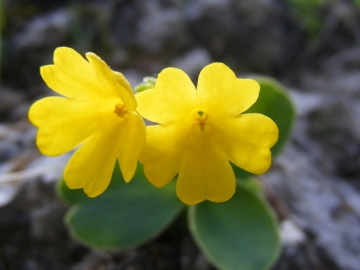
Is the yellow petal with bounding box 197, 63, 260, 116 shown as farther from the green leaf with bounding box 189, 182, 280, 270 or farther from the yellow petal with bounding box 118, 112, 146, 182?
the green leaf with bounding box 189, 182, 280, 270

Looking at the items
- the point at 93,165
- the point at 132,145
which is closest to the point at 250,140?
the point at 132,145

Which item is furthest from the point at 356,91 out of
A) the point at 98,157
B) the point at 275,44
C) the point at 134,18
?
the point at 98,157

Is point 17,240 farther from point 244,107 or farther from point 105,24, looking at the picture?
point 105,24

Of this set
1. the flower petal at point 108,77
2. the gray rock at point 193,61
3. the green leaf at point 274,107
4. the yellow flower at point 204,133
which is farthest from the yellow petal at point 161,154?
the gray rock at point 193,61

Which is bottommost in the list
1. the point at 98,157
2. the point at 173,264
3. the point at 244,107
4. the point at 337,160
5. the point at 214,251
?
the point at 337,160

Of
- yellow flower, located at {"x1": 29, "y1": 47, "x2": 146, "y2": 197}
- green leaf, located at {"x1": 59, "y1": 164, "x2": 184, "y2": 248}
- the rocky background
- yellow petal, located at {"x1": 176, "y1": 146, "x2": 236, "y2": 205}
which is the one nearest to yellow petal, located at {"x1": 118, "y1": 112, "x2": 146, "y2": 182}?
yellow flower, located at {"x1": 29, "y1": 47, "x2": 146, "y2": 197}

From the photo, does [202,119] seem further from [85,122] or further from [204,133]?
[85,122]

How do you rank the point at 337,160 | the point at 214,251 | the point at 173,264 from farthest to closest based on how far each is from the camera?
the point at 337,160, the point at 173,264, the point at 214,251
